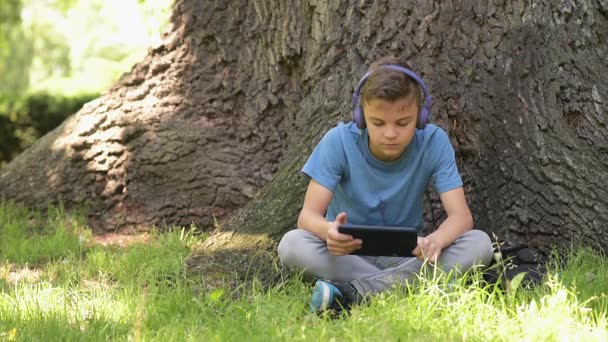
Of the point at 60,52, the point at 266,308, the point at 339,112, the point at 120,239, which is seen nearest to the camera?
the point at 266,308

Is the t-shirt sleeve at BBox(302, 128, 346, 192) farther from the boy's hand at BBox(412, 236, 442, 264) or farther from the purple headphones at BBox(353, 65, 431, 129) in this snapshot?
the boy's hand at BBox(412, 236, 442, 264)

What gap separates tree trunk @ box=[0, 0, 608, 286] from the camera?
16.0ft

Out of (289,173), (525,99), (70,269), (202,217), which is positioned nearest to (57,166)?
(202,217)

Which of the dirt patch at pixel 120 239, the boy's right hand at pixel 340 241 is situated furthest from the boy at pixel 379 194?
the dirt patch at pixel 120 239

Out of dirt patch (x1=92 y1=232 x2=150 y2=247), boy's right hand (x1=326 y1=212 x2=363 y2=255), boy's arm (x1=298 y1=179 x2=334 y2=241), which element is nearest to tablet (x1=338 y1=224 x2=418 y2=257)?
boy's right hand (x1=326 y1=212 x2=363 y2=255)

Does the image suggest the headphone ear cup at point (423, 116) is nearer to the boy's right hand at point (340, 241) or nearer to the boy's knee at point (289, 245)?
the boy's right hand at point (340, 241)

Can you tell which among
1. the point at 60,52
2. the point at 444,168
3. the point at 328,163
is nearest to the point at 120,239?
the point at 328,163

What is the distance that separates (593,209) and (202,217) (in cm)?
276

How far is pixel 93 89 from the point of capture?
14.4m

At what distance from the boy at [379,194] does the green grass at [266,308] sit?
13 centimetres

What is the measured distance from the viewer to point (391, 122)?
410cm

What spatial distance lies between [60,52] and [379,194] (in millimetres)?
48399

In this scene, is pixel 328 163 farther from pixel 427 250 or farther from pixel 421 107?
pixel 427 250

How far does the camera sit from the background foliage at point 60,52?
38.1 ft
